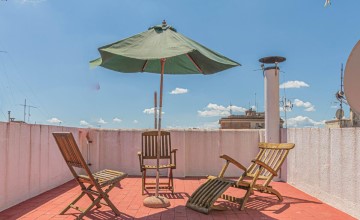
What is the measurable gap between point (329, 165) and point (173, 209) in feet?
7.85

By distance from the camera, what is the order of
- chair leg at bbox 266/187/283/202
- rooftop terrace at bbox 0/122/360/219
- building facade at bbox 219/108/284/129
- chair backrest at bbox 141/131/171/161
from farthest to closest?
building facade at bbox 219/108/284/129 < chair backrest at bbox 141/131/171/161 < chair leg at bbox 266/187/283/202 < rooftop terrace at bbox 0/122/360/219

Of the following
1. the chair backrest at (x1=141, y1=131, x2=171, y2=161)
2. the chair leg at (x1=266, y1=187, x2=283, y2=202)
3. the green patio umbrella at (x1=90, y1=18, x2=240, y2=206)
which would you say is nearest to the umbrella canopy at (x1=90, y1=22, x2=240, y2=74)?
the green patio umbrella at (x1=90, y1=18, x2=240, y2=206)

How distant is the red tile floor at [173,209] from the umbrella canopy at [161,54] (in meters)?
1.97

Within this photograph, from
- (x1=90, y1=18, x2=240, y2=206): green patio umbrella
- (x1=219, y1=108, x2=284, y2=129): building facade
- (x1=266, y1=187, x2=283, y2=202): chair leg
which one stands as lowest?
(x1=266, y1=187, x2=283, y2=202): chair leg

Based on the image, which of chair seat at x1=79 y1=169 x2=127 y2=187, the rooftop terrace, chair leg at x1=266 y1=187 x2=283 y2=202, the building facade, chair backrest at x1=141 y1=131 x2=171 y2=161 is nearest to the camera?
chair seat at x1=79 y1=169 x2=127 y2=187

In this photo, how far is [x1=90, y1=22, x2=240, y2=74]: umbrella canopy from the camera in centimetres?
371

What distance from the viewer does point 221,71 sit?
16.3 ft

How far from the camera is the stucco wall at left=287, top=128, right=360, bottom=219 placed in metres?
4.20

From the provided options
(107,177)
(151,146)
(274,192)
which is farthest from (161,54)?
(274,192)

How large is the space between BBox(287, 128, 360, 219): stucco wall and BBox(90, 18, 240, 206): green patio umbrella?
1851 millimetres

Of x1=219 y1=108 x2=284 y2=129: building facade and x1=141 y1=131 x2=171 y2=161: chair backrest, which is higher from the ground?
x1=219 y1=108 x2=284 y2=129: building facade

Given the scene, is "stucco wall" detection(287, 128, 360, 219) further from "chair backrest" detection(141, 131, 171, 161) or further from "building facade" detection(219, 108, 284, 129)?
"building facade" detection(219, 108, 284, 129)

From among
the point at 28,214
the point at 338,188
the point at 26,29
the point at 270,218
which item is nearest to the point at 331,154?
the point at 338,188

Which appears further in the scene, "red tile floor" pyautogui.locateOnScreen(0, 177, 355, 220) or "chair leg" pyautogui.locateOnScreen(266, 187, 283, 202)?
"chair leg" pyautogui.locateOnScreen(266, 187, 283, 202)
